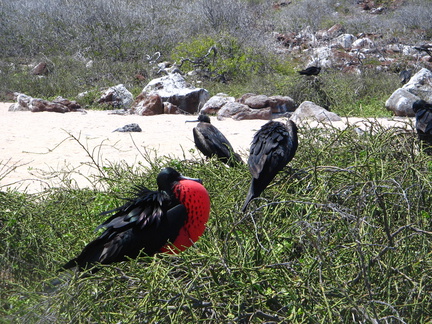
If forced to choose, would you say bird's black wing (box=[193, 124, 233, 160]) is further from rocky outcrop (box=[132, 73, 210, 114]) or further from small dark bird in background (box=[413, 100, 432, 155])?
rocky outcrop (box=[132, 73, 210, 114])

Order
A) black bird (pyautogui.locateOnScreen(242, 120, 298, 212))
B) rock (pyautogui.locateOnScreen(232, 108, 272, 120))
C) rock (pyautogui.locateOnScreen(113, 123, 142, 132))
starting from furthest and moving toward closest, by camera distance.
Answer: rock (pyautogui.locateOnScreen(232, 108, 272, 120)) < rock (pyautogui.locateOnScreen(113, 123, 142, 132)) < black bird (pyautogui.locateOnScreen(242, 120, 298, 212))

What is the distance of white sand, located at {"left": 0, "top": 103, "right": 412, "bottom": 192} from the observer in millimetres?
4422

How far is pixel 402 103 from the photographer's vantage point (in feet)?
22.7

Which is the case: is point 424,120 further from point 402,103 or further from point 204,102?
point 204,102

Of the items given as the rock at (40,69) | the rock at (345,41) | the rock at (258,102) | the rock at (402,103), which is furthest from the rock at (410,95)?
the rock at (40,69)

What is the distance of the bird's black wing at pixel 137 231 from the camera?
1.74m

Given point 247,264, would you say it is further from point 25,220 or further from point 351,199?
point 25,220

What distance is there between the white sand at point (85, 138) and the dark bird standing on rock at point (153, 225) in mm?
2048

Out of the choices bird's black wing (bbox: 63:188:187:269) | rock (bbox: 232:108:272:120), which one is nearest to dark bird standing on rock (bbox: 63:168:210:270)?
bird's black wing (bbox: 63:188:187:269)

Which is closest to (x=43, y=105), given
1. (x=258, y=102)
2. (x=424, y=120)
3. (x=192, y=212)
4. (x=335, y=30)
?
(x=258, y=102)

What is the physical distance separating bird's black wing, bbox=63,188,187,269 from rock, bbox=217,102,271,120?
4.98 m

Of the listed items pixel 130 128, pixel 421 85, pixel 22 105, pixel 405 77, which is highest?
pixel 130 128

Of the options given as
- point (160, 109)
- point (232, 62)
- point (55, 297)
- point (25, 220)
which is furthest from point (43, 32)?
point (55, 297)

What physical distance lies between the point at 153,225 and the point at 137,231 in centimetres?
6
